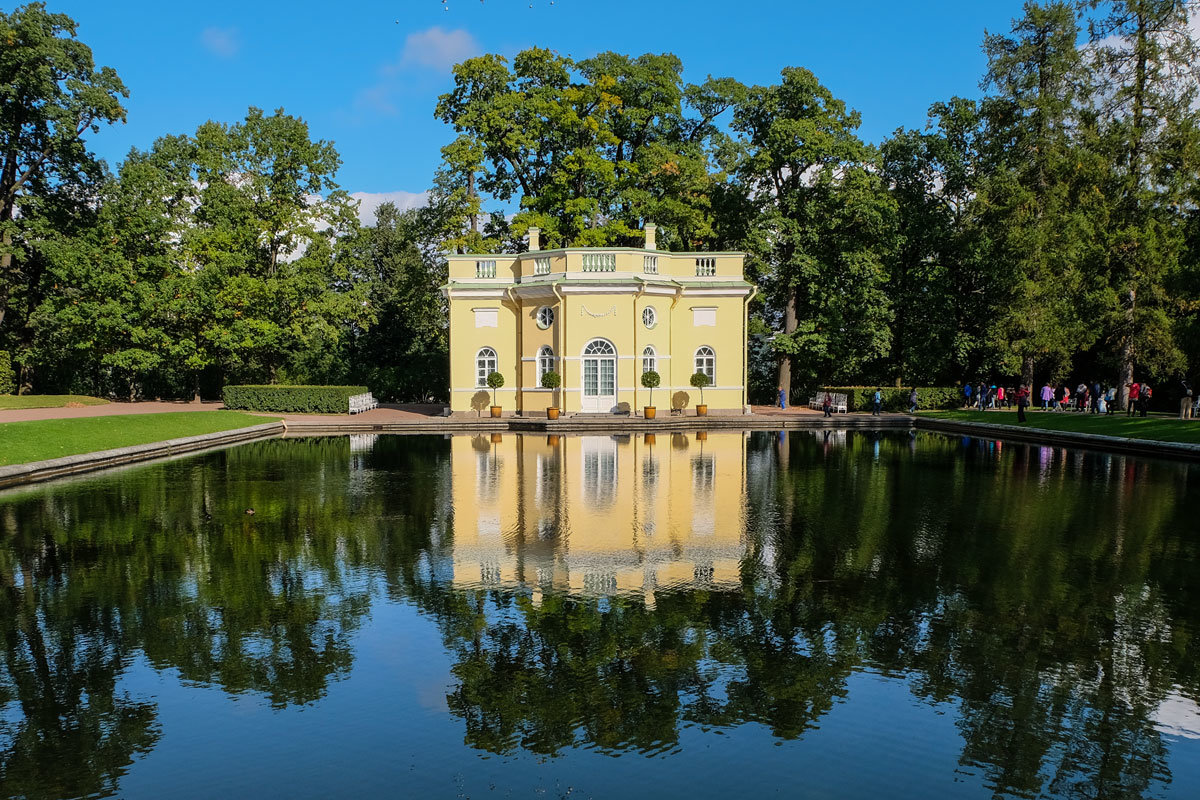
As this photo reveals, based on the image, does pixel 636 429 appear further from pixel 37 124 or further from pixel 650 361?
pixel 37 124

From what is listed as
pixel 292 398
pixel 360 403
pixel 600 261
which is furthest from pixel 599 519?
pixel 292 398

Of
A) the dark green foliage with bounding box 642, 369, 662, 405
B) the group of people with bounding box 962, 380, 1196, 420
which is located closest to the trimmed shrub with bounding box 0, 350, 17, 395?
the dark green foliage with bounding box 642, 369, 662, 405

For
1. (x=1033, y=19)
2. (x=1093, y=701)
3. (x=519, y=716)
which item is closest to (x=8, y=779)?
(x=519, y=716)

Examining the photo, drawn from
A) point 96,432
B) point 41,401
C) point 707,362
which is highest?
point 707,362

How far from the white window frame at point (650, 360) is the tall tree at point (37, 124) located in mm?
28670

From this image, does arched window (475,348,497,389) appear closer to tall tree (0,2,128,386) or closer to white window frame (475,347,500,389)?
white window frame (475,347,500,389)

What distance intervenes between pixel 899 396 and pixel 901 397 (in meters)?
0.15

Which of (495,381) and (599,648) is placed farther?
(495,381)

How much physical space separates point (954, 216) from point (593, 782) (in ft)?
143

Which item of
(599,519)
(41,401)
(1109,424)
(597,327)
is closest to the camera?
(599,519)

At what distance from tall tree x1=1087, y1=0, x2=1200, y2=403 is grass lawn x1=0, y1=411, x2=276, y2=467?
113 feet

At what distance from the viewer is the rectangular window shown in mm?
34156

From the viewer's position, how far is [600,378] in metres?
34.9

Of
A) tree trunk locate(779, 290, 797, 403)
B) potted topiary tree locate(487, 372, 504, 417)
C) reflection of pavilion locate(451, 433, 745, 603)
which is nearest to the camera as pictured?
reflection of pavilion locate(451, 433, 745, 603)
